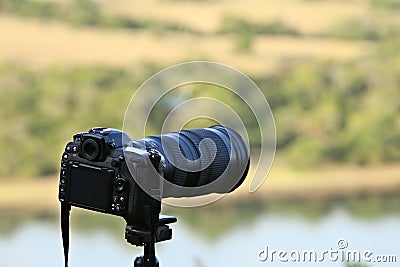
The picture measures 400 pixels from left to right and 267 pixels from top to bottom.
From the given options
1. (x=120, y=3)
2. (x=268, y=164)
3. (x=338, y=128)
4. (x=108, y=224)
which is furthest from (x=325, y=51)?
(x=268, y=164)

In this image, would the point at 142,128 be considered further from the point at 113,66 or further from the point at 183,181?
the point at 113,66

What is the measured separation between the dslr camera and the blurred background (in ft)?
7.82

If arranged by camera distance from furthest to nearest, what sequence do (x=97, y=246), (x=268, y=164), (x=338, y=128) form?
(x=338, y=128), (x=97, y=246), (x=268, y=164)

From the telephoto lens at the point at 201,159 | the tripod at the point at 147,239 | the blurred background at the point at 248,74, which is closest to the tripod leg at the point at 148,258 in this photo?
the tripod at the point at 147,239

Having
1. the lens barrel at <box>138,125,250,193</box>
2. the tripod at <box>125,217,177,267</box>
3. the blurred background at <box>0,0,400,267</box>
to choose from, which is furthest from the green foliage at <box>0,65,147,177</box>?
the tripod at <box>125,217,177,267</box>

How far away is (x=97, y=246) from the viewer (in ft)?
12.2

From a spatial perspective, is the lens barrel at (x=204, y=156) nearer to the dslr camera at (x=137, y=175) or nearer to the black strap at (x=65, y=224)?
the dslr camera at (x=137, y=175)

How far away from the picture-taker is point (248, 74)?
15.7 feet

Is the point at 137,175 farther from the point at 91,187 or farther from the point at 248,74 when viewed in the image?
the point at 248,74

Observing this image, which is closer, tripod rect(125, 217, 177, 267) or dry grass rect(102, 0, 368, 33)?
tripod rect(125, 217, 177, 267)

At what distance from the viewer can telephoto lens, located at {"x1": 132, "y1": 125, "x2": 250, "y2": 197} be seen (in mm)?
1720

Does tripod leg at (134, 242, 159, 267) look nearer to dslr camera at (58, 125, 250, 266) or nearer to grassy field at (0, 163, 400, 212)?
dslr camera at (58, 125, 250, 266)

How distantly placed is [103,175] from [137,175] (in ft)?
0.22

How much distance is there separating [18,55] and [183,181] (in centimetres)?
328
